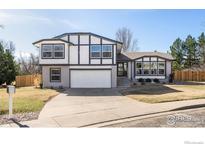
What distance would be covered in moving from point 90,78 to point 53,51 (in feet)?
11.3

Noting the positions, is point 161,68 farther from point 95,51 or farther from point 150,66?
point 95,51

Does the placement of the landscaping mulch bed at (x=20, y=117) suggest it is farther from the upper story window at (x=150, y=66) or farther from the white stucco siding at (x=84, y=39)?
the upper story window at (x=150, y=66)

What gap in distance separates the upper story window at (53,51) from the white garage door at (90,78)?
158cm

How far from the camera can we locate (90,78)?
858 inches

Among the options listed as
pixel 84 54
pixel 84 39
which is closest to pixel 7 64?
pixel 84 39

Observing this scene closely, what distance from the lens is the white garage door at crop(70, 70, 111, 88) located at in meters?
21.6

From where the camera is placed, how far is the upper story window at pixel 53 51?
72.4 ft

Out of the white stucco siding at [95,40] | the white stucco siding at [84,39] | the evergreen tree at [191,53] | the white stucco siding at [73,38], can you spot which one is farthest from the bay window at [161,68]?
the white stucco siding at [73,38]

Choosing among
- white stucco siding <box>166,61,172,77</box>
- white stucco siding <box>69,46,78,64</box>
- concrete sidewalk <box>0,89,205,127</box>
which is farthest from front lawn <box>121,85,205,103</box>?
white stucco siding <box>166,61,172,77</box>
